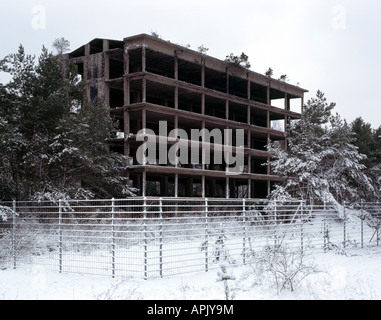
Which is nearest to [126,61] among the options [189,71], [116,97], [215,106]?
[116,97]

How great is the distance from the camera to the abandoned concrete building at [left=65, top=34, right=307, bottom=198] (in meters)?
32.2

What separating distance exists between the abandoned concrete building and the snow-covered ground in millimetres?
17823

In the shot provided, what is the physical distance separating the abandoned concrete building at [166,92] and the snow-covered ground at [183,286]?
17.8 metres

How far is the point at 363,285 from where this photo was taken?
408 inches

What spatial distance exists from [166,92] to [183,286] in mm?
28002

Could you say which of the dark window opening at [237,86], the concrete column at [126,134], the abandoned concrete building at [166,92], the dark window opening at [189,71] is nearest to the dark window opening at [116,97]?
the abandoned concrete building at [166,92]

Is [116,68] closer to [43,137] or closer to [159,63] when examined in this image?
[159,63]

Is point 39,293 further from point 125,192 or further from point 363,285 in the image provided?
point 125,192

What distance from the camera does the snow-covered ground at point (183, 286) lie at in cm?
941

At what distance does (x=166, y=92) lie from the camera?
36.9 metres

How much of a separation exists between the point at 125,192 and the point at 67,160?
5.50 m

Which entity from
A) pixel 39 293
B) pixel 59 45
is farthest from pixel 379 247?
pixel 59 45

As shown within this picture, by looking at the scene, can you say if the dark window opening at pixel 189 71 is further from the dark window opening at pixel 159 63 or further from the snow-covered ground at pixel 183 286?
the snow-covered ground at pixel 183 286

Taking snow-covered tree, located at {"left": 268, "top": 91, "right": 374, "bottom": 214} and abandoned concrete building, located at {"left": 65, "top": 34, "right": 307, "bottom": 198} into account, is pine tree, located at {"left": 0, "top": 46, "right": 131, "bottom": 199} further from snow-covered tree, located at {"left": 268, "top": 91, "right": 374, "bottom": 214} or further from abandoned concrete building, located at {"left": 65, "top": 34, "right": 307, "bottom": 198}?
snow-covered tree, located at {"left": 268, "top": 91, "right": 374, "bottom": 214}
